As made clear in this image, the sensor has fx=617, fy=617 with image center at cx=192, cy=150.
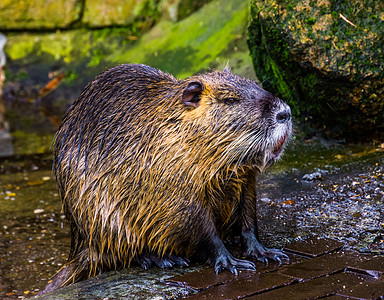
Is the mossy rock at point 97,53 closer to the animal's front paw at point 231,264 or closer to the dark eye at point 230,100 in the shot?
the dark eye at point 230,100

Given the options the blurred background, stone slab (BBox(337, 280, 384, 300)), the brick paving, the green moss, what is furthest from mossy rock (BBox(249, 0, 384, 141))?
the green moss

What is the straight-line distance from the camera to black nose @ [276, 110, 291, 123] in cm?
319

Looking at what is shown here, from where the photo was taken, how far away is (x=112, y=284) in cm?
308

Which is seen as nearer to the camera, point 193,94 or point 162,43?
point 193,94

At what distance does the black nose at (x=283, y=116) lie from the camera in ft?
10.5

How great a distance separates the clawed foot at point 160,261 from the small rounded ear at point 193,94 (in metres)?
0.85

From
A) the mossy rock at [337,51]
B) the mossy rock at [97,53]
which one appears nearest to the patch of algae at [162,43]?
the mossy rock at [97,53]

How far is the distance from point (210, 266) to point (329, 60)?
Answer: 7.21ft

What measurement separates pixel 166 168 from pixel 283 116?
26.9 inches

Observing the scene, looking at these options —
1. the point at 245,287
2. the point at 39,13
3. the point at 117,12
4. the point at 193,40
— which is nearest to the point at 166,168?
the point at 245,287

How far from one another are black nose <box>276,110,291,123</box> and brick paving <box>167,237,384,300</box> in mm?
707

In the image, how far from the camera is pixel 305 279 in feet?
9.49

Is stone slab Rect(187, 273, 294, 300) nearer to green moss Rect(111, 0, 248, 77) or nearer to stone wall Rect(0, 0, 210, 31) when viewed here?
green moss Rect(111, 0, 248, 77)

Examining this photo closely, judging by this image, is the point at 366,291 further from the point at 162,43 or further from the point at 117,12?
the point at 117,12
